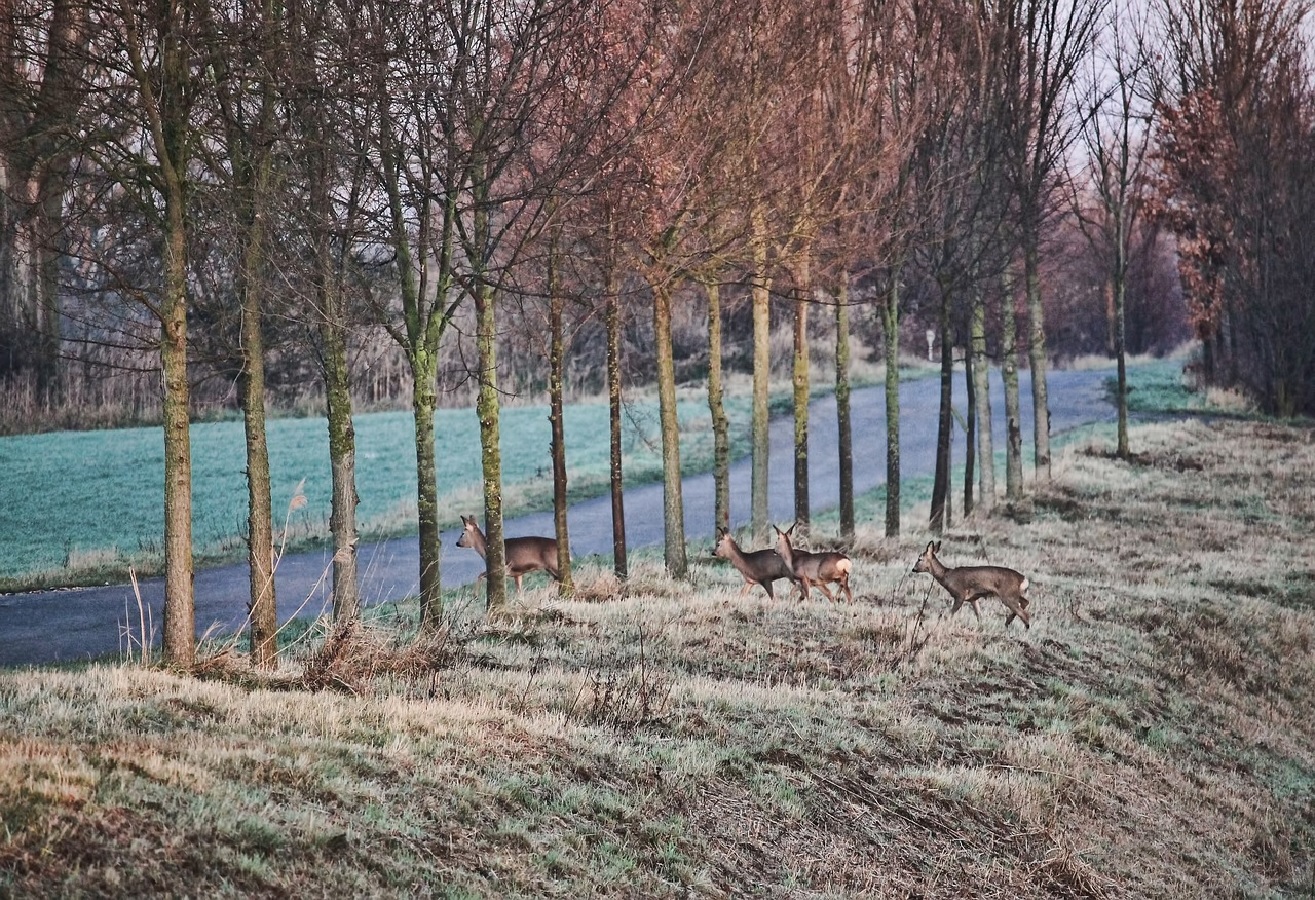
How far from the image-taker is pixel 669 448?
1650cm

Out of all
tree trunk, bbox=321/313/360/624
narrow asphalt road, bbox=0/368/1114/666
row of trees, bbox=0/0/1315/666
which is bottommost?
narrow asphalt road, bbox=0/368/1114/666

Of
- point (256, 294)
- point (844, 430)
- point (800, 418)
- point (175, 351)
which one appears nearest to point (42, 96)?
point (175, 351)

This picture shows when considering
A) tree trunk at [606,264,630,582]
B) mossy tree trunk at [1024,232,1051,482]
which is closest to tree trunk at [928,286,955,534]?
mossy tree trunk at [1024,232,1051,482]

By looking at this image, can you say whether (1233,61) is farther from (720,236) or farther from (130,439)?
(130,439)

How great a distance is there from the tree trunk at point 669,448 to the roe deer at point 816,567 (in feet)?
5.54

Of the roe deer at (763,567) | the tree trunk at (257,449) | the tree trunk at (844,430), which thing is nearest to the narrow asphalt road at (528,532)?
the tree trunk at (257,449)

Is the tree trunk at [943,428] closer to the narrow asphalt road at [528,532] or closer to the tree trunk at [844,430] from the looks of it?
the tree trunk at [844,430]

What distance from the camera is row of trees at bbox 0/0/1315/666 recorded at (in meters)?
9.30

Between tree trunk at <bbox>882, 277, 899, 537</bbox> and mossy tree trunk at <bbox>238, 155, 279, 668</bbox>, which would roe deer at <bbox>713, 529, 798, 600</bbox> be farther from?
mossy tree trunk at <bbox>238, 155, 279, 668</bbox>

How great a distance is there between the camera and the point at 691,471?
100 ft

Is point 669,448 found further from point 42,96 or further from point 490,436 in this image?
point 42,96

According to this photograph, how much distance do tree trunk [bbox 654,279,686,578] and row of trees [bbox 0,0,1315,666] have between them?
5 centimetres

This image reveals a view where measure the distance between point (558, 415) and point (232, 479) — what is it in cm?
1272

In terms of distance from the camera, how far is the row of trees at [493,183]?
9.30 metres
